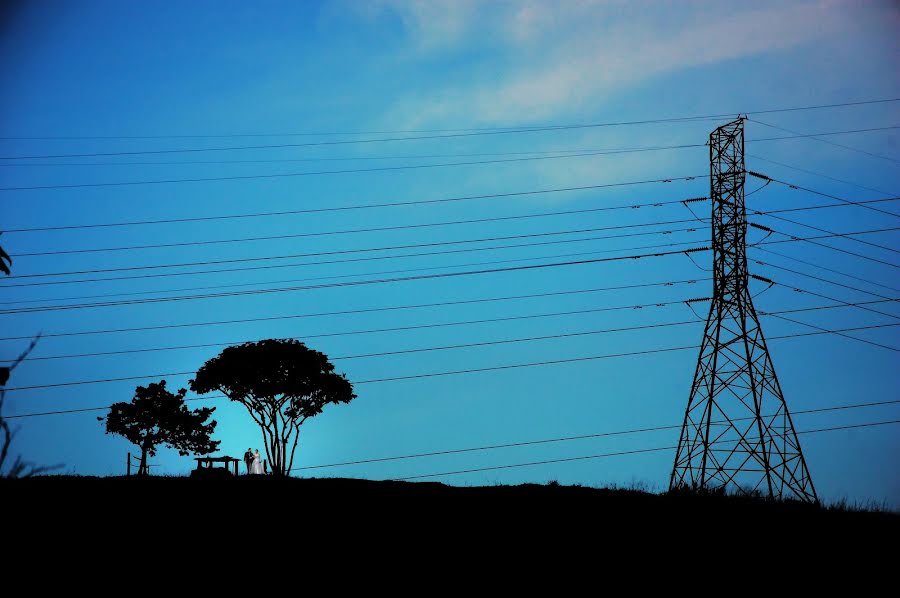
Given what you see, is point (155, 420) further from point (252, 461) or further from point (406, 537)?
point (406, 537)

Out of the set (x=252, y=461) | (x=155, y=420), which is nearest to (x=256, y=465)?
(x=252, y=461)

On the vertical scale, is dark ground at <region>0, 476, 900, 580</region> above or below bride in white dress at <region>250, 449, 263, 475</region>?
below

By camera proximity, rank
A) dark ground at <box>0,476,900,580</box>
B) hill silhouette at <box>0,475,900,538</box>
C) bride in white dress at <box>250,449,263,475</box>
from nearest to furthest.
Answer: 1. dark ground at <box>0,476,900,580</box>
2. hill silhouette at <box>0,475,900,538</box>
3. bride in white dress at <box>250,449,263,475</box>

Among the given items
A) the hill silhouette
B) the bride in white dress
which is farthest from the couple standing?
the hill silhouette

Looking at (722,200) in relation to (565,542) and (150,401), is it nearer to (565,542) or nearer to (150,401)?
(565,542)

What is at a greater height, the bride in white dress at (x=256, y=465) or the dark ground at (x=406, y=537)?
the bride in white dress at (x=256, y=465)

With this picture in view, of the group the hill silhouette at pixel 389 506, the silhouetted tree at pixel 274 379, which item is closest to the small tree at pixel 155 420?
the silhouetted tree at pixel 274 379

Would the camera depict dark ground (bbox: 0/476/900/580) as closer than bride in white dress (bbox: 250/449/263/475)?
Yes

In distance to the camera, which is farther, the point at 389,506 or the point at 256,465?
the point at 256,465

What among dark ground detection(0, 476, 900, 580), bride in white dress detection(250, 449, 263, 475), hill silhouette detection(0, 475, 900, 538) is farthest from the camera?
bride in white dress detection(250, 449, 263, 475)

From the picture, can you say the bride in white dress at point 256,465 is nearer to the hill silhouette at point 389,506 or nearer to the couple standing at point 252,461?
the couple standing at point 252,461

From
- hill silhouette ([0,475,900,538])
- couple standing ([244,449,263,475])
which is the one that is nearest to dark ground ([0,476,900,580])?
hill silhouette ([0,475,900,538])

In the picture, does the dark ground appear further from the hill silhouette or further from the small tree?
the small tree

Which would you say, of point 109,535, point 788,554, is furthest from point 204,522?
point 788,554
